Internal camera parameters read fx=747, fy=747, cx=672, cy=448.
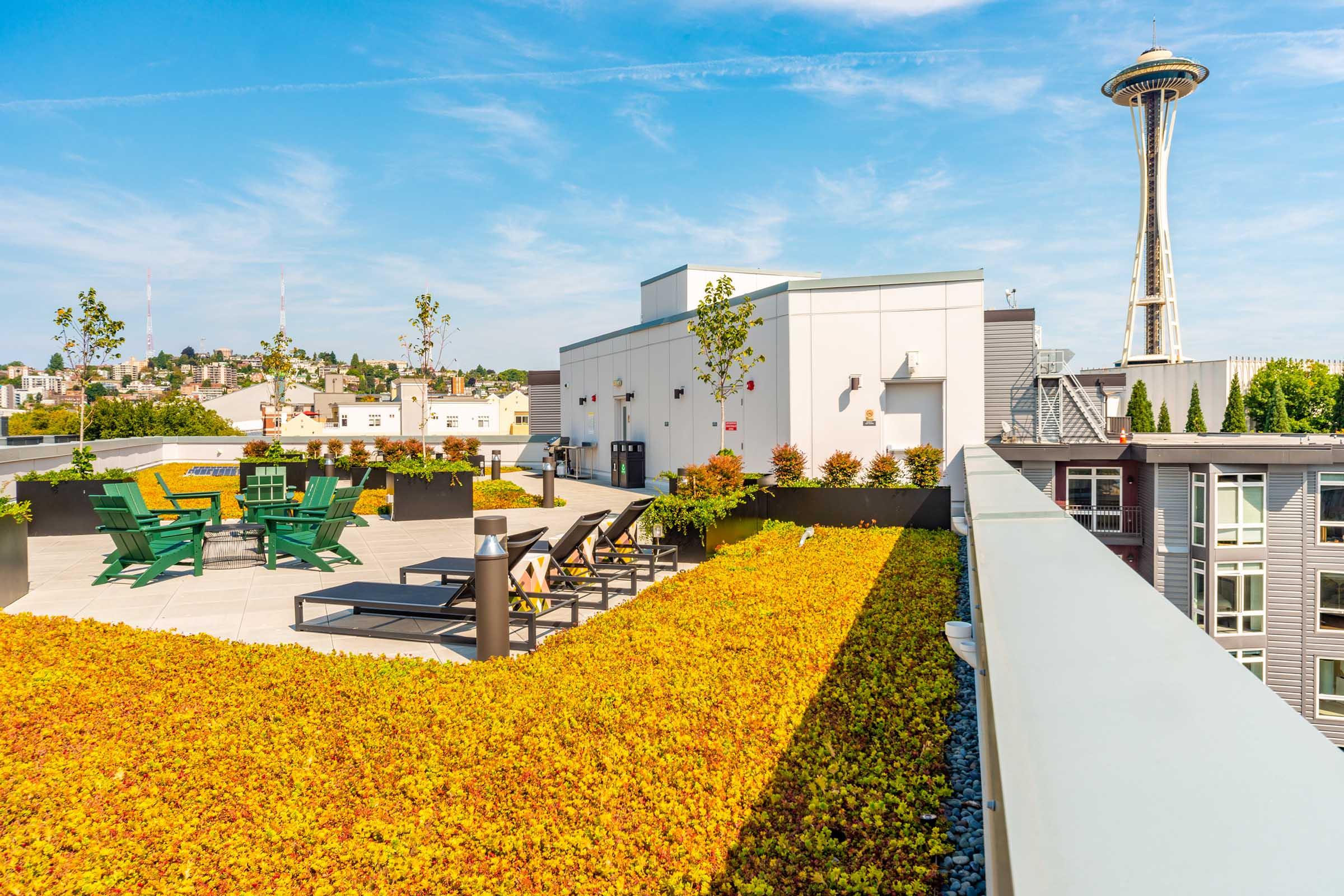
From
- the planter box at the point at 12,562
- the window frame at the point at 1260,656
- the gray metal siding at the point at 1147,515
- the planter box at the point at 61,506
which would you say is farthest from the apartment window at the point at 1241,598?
the planter box at the point at 61,506

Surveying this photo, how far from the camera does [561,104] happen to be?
736 inches

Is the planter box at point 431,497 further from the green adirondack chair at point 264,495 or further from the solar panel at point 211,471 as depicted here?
the solar panel at point 211,471

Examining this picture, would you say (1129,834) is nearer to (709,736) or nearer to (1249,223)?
(709,736)

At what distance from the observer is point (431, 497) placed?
1442cm

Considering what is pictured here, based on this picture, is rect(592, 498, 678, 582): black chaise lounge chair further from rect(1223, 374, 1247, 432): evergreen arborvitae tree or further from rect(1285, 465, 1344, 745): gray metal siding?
rect(1223, 374, 1247, 432): evergreen arborvitae tree

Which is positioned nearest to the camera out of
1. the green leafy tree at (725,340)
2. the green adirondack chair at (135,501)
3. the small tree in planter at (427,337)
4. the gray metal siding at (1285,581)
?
the green adirondack chair at (135,501)

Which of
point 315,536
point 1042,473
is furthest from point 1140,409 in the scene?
point 315,536

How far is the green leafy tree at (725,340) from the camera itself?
17.2 metres

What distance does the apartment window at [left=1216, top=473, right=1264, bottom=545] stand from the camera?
22.8 m

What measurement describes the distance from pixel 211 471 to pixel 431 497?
11087 millimetres

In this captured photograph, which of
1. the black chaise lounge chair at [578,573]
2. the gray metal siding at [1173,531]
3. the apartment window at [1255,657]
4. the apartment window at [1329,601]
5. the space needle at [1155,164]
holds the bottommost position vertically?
the apartment window at [1255,657]

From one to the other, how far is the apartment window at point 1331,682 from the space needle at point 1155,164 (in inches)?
1736

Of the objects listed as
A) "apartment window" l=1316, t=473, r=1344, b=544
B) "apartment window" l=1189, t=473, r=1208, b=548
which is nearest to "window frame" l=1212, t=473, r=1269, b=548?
"apartment window" l=1189, t=473, r=1208, b=548

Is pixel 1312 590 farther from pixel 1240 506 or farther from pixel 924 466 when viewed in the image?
pixel 924 466
